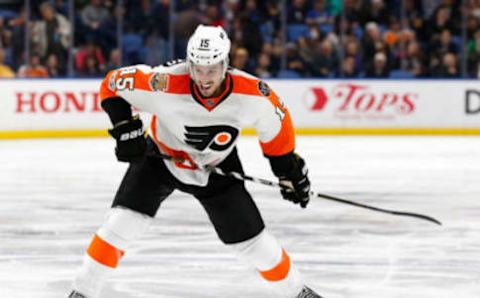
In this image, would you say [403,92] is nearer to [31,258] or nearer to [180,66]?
[31,258]

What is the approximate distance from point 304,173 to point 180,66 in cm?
58

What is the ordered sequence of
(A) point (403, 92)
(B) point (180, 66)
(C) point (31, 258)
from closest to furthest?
(B) point (180, 66), (C) point (31, 258), (A) point (403, 92)

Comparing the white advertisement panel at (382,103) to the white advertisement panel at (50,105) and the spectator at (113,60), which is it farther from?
the white advertisement panel at (50,105)

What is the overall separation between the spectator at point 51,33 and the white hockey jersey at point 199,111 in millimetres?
8549

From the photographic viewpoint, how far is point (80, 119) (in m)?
12.2

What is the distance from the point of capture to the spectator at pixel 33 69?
12.1 metres

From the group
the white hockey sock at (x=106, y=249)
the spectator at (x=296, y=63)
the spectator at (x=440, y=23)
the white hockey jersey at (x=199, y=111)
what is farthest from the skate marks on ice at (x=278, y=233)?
the spectator at (x=440, y=23)

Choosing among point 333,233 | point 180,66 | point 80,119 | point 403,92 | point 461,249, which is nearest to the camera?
point 180,66

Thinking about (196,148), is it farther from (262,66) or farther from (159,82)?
(262,66)

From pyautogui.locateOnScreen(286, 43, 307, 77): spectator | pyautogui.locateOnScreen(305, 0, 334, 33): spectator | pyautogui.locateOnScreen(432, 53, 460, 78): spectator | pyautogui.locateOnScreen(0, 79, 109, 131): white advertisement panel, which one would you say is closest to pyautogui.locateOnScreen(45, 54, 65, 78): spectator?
pyautogui.locateOnScreen(0, 79, 109, 131): white advertisement panel

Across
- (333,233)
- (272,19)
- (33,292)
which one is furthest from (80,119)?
(33,292)

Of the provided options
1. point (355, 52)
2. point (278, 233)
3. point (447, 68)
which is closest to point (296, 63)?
point (355, 52)

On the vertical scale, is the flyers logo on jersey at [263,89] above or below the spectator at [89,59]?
above

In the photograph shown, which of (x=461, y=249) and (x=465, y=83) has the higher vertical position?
(x=461, y=249)
